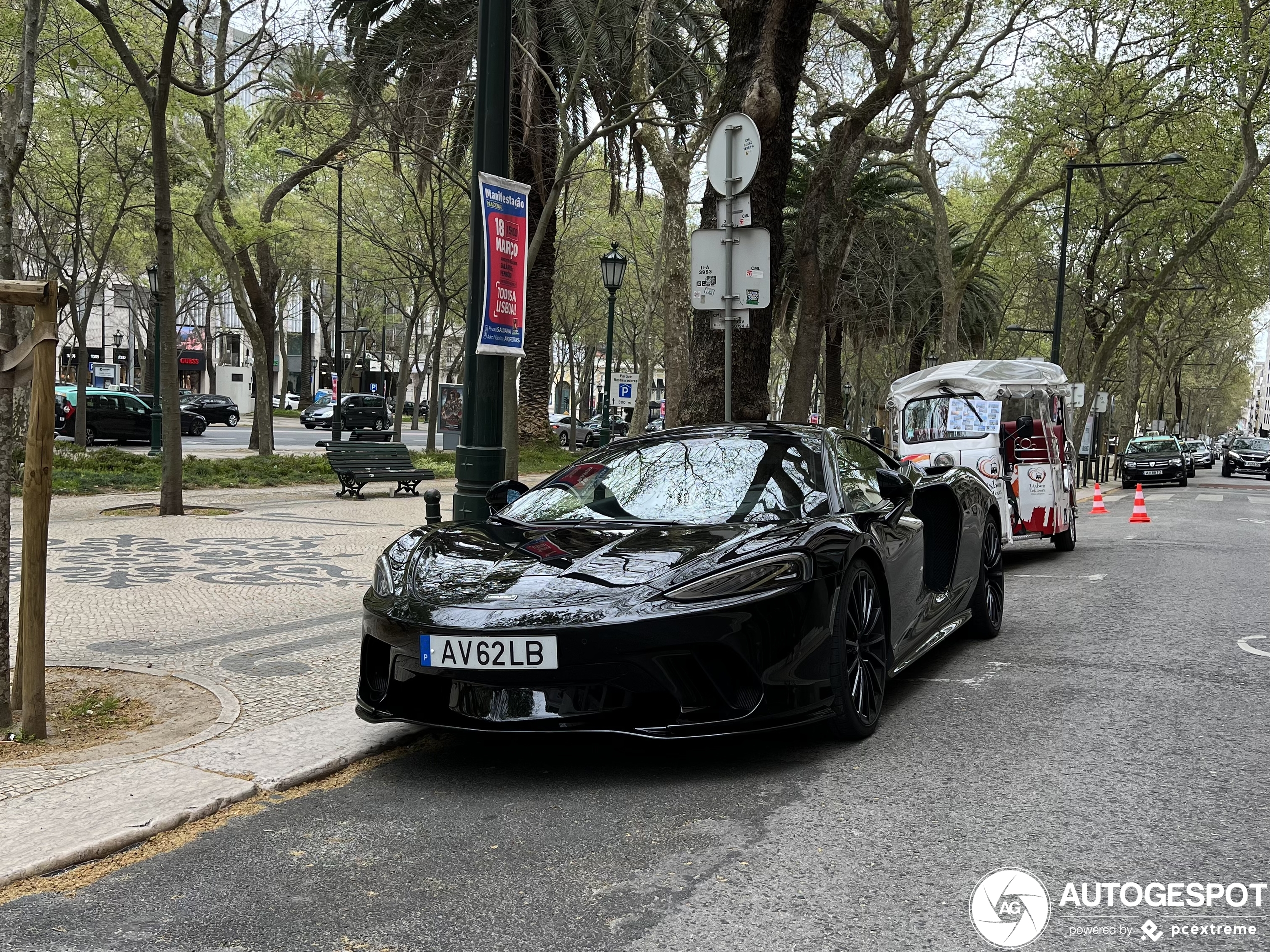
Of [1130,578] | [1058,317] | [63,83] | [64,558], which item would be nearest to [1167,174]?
[1058,317]

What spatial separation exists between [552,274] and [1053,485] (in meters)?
14.3

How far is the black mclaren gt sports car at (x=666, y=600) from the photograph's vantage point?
396 cm

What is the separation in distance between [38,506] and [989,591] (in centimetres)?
548

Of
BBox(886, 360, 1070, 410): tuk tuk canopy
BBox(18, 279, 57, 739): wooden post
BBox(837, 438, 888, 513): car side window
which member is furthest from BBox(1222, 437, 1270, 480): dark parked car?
BBox(18, 279, 57, 739): wooden post

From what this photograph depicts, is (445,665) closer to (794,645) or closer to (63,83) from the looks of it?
(794,645)

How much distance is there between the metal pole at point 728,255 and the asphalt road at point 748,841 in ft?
10.1

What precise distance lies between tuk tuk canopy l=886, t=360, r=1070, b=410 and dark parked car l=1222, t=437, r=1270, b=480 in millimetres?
35486

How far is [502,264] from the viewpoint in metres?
7.12

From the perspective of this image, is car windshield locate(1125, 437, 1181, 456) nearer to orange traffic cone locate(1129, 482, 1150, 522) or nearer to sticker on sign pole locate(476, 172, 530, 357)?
orange traffic cone locate(1129, 482, 1150, 522)

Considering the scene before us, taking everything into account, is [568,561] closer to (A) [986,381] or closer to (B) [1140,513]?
(A) [986,381]

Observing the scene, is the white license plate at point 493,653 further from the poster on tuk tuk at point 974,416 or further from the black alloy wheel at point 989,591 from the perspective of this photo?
the poster on tuk tuk at point 974,416

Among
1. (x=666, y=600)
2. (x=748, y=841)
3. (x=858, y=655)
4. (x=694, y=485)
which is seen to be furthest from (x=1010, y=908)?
(x=694, y=485)

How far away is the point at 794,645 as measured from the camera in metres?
4.20

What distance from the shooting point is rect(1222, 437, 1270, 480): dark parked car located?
145 feet
